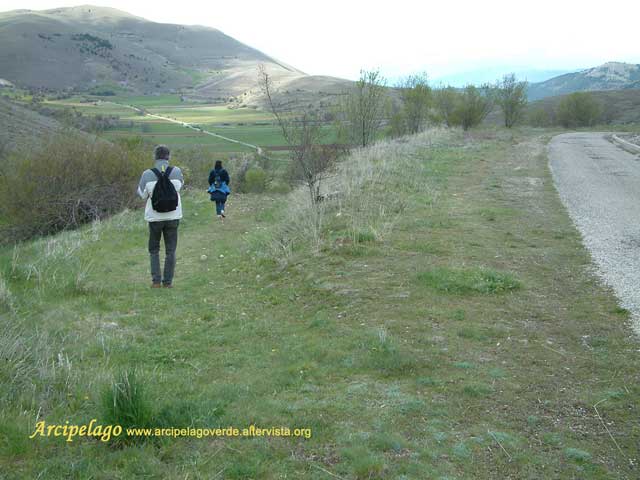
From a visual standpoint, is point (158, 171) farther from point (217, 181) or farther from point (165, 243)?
point (217, 181)

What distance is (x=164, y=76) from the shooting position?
473ft

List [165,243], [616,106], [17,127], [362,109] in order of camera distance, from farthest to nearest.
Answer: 1. [616,106]
2. [17,127]
3. [362,109]
4. [165,243]

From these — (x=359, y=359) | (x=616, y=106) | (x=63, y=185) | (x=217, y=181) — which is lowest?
(x=359, y=359)

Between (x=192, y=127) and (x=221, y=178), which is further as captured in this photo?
(x=192, y=127)

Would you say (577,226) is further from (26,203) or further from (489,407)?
(26,203)

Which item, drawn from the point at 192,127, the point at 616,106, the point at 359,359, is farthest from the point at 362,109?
the point at 616,106

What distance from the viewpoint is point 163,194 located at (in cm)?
755

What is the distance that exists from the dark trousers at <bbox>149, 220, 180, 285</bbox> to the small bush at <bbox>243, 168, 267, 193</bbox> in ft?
58.9

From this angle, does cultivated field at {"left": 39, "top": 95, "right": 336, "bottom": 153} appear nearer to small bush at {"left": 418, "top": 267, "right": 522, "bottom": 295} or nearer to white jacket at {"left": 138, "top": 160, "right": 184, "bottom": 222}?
white jacket at {"left": 138, "top": 160, "right": 184, "bottom": 222}

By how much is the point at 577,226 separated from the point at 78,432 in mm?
9150

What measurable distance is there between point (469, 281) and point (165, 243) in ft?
14.3

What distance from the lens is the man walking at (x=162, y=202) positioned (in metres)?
7.54

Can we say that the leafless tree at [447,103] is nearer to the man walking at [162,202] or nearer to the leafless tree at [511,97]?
the leafless tree at [511,97]

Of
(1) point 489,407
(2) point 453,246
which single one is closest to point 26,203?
(2) point 453,246
